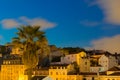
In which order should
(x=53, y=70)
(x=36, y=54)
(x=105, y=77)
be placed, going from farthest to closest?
1. (x=53, y=70)
2. (x=105, y=77)
3. (x=36, y=54)

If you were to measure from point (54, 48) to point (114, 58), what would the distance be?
33367mm

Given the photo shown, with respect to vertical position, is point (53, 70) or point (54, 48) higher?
point (54, 48)

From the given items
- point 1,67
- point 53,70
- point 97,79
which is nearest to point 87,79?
point 97,79

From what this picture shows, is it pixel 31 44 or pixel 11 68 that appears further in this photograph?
pixel 11 68

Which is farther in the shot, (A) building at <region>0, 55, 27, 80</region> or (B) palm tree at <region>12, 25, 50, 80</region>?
(A) building at <region>0, 55, 27, 80</region>

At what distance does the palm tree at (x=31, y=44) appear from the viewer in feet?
59.9

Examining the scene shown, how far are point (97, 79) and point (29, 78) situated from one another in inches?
2072

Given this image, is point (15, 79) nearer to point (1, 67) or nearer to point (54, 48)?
point (1, 67)

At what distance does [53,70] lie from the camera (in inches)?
3135

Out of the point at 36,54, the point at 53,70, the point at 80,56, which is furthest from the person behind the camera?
the point at 80,56

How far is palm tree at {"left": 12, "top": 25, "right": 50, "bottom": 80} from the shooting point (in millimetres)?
18266

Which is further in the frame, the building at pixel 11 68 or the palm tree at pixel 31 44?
the building at pixel 11 68

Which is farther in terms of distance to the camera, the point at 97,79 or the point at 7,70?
the point at 7,70

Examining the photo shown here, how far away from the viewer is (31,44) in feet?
60.6
